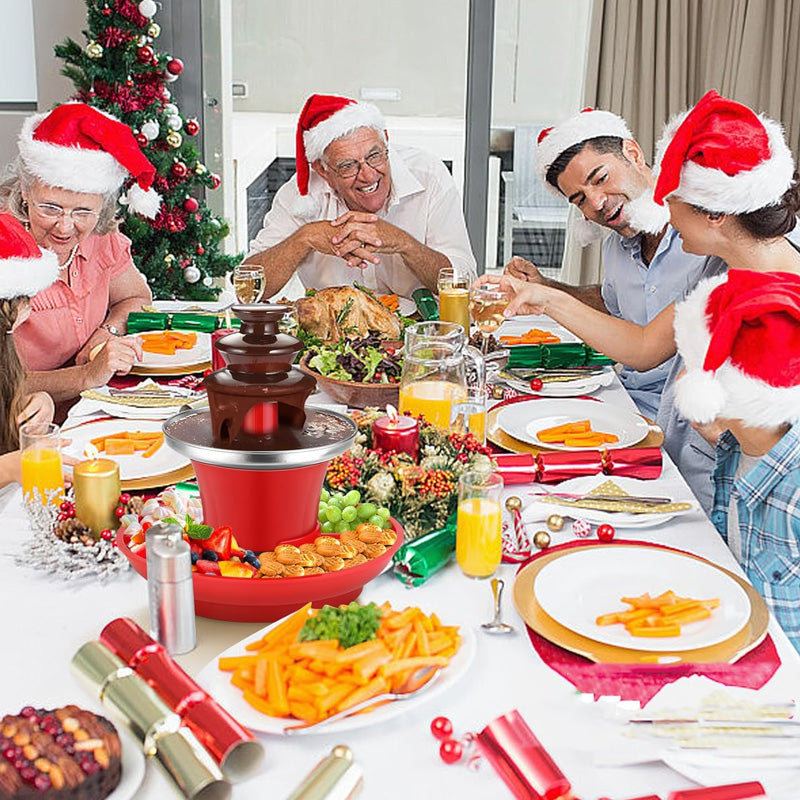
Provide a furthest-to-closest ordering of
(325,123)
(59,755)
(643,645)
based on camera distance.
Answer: (325,123)
(643,645)
(59,755)

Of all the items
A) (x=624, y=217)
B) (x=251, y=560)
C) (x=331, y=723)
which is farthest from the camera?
(x=624, y=217)

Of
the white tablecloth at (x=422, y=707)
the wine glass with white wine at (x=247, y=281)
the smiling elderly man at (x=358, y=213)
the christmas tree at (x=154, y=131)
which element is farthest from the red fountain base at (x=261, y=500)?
the christmas tree at (x=154, y=131)

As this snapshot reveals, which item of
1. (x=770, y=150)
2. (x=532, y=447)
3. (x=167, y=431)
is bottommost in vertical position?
(x=532, y=447)

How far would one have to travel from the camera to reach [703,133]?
1953 millimetres

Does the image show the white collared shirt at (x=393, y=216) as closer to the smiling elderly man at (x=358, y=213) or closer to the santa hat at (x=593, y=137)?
the smiling elderly man at (x=358, y=213)

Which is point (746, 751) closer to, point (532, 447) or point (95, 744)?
point (95, 744)

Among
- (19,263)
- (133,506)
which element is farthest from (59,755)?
(19,263)

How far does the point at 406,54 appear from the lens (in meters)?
4.55

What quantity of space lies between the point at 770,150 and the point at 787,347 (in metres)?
0.76

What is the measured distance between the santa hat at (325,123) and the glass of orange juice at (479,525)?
1850 mm

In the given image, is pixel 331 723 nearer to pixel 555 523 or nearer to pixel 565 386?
pixel 555 523

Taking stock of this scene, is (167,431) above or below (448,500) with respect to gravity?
above

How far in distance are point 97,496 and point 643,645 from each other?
0.72m

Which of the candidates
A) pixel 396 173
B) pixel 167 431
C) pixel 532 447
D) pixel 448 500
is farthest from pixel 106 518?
pixel 396 173
